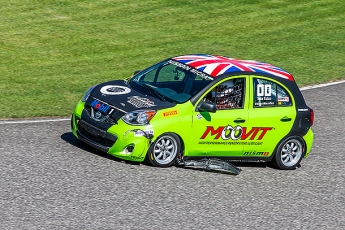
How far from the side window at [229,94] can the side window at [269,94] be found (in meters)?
0.25

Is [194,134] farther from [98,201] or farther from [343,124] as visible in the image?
[343,124]

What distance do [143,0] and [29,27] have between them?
14.0 feet

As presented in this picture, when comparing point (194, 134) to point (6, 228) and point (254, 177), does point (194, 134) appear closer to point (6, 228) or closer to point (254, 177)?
point (254, 177)

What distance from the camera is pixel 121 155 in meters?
11.7

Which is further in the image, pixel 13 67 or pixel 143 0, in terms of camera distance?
pixel 143 0

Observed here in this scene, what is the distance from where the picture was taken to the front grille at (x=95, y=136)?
1173cm

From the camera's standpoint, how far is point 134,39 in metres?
19.9

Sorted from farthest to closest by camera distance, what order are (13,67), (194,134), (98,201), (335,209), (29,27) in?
(29,27)
(13,67)
(194,134)
(335,209)
(98,201)

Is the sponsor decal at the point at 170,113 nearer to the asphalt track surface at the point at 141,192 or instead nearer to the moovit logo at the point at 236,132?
the moovit logo at the point at 236,132

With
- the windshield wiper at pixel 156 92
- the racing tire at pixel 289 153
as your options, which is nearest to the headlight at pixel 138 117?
the windshield wiper at pixel 156 92

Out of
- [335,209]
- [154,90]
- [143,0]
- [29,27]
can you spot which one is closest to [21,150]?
[154,90]

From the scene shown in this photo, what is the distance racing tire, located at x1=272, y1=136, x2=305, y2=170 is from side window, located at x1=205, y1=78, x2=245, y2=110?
1.12 metres

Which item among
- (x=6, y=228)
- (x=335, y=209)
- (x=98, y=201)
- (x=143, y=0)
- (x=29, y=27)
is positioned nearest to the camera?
(x=6, y=228)

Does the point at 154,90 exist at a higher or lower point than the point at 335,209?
higher
